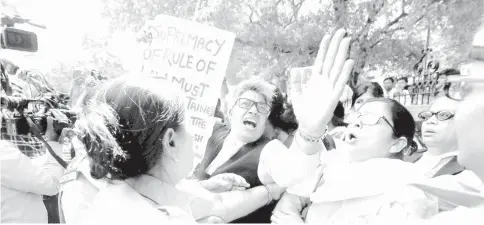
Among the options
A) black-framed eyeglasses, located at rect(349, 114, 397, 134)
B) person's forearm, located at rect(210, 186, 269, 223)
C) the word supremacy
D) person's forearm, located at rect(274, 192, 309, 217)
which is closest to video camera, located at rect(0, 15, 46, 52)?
the word supremacy

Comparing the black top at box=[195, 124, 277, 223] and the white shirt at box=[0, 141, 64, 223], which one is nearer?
the white shirt at box=[0, 141, 64, 223]

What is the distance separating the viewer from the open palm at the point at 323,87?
1931mm

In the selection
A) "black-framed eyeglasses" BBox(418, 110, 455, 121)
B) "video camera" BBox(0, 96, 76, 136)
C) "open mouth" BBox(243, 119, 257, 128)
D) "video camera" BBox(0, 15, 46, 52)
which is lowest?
"video camera" BBox(0, 96, 76, 136)

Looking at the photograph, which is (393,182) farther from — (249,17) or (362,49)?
(249,17)

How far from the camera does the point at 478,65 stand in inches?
53.2

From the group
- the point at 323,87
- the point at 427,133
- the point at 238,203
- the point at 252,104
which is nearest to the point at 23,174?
the point at 238,203

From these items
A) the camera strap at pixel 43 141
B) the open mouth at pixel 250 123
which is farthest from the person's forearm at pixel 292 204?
the camera strap at pixel 43 141

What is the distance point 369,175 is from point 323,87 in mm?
437

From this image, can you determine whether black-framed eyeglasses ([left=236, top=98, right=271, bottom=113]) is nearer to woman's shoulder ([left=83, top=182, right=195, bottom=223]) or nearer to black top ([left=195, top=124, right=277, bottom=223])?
black top ([left=195, top=124, right=277, bottom=223])

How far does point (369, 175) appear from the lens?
201 centimetres

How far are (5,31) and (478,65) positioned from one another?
1919 millimetres

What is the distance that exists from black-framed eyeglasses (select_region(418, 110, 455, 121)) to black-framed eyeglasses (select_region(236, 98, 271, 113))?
687 mm

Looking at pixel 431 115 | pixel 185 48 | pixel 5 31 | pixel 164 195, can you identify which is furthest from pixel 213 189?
pixel 5 31

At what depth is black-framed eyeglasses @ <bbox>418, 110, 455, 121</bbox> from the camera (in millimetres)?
1996
